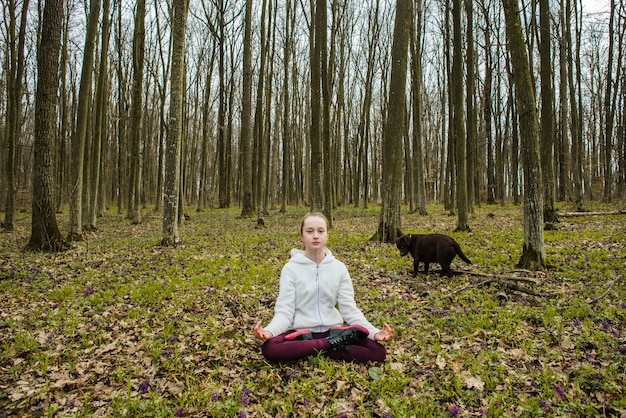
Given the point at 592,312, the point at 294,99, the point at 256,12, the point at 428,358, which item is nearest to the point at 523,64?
the point at 592,312

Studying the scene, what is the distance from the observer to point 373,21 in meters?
24.7

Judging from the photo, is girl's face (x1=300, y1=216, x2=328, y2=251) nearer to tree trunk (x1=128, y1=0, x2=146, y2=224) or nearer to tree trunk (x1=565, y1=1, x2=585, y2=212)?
tree trunk (x1=128, y1=0, x2=146, y2=224)

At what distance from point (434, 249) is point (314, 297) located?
3802 mm

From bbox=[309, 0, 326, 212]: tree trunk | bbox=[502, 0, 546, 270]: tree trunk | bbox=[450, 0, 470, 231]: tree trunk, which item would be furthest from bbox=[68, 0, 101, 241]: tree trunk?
bbox=[450, 0, 470, 231]: tree trunk

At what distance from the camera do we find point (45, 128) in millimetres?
8875

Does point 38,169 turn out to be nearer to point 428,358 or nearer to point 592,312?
point 428,358

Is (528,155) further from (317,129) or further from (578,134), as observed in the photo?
(578,134)

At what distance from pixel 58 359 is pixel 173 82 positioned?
27.6ft

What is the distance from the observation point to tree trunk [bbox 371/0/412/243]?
10.4m

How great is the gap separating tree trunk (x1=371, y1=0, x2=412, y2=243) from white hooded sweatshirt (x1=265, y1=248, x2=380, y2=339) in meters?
6.93

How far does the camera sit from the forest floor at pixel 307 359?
3.06 meters

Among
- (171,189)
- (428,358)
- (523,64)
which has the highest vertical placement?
(523,64)

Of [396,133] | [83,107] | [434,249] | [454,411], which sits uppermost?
[83,107]

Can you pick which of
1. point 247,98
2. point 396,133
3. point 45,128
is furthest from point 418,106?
point 45,128
